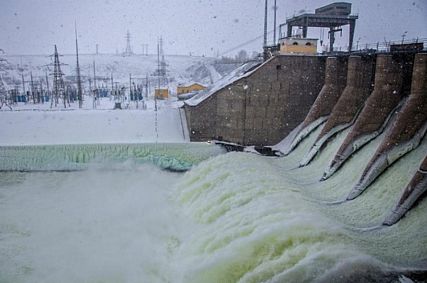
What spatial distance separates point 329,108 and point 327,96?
14.6 inches

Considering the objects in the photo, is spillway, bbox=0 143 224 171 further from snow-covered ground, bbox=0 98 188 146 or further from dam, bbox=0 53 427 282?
snow-covered ground, bbox=0 98 188 146

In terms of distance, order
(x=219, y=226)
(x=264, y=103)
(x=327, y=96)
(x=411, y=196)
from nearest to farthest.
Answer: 1. (x=411, y=196)
2. (x=219, y=226)
3. (x=327, y=96)
4. (x=264, y=103)

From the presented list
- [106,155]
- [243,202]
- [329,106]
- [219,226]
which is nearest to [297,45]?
[329,106]

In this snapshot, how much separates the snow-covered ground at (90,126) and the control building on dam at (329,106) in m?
1.74

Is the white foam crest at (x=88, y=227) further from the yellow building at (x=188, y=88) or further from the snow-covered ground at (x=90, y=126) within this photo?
the yellow building at (x=188, y=88)

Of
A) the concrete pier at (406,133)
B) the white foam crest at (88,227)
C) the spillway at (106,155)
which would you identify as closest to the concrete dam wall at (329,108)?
the concrete pier at (406,133)

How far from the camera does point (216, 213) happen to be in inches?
316

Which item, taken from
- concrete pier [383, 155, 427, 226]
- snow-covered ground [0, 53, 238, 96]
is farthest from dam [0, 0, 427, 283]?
snow-covered ground [0, 53, 238, 96]

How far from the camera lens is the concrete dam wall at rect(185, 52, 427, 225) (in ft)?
27.2

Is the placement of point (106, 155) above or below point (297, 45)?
below

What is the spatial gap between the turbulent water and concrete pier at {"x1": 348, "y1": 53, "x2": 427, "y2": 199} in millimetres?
190

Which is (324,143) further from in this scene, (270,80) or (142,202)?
(142,202)

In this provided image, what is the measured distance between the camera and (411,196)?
262 inches

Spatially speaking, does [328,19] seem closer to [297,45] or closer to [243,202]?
[297,45]
